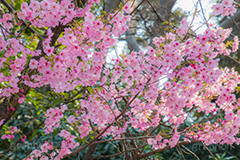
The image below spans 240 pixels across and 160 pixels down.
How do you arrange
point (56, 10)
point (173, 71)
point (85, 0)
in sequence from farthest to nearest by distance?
point (85, 0)
point (173, 71)
point (56, 10)

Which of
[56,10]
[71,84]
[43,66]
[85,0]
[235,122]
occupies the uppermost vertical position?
[85,0]

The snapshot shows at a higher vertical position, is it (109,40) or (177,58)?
(109,40)

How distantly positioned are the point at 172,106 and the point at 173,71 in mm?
353

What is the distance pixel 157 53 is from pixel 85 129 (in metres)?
1.04

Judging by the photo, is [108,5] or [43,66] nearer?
[43,66]

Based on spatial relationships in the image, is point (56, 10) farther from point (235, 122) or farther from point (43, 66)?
point (235, 122)

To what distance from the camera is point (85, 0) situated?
1.84m

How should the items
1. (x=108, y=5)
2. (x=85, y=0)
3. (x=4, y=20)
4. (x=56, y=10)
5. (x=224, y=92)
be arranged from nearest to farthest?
(x=56, y=10) → (x=4, y=20) → (x=85, y=0) → (x=224, y=92) → (x=108, y=5)

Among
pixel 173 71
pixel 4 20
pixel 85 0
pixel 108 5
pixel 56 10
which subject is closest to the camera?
pixel 56 10

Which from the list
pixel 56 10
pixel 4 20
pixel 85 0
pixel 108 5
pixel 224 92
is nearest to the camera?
pixel 56 10

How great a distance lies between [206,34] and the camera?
4.88 ft

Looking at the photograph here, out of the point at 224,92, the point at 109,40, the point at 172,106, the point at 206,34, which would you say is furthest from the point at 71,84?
the point at 224,92

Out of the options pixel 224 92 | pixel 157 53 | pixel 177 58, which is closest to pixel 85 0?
pixel 157 53

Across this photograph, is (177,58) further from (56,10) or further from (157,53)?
(56,10)
